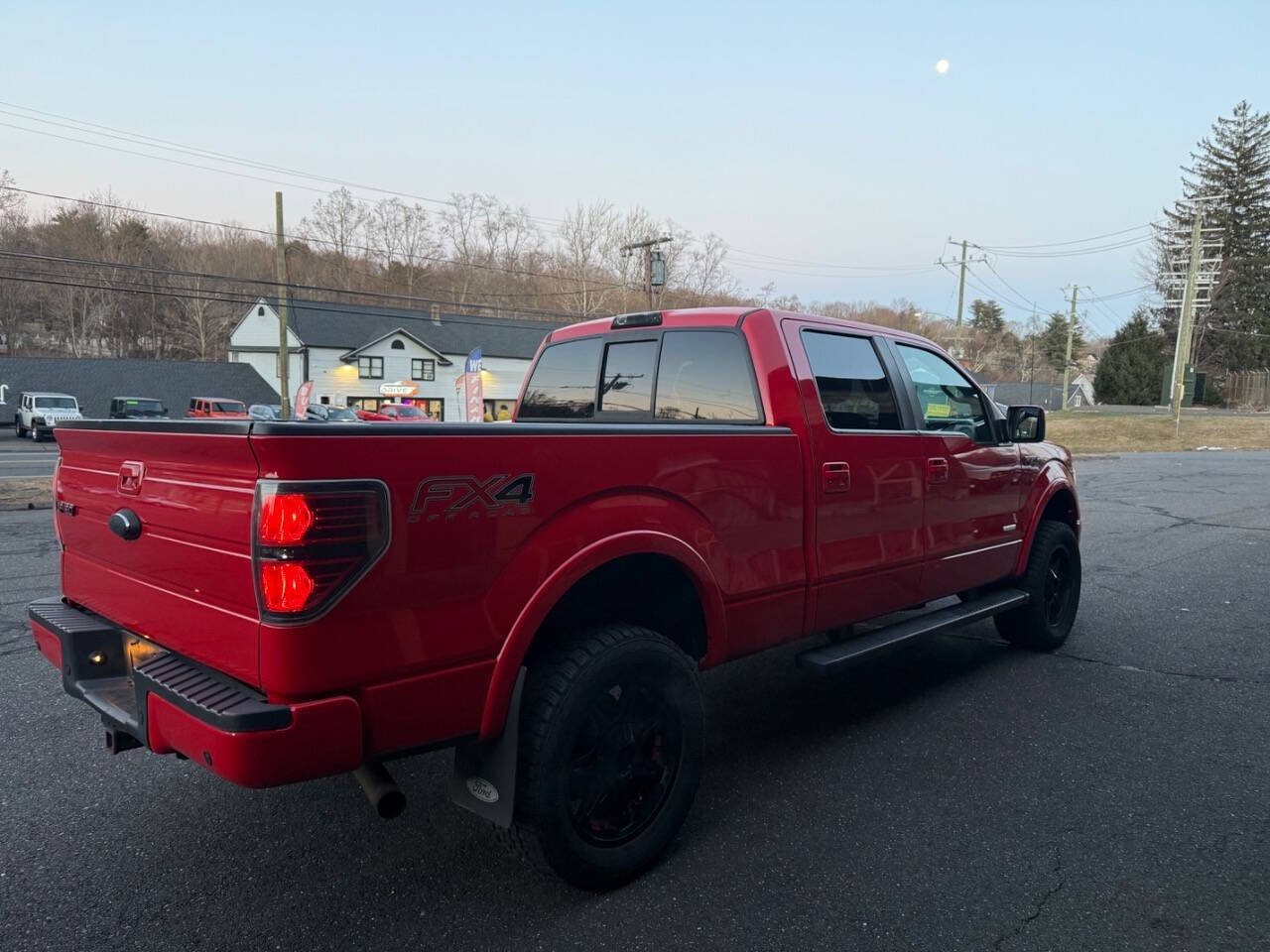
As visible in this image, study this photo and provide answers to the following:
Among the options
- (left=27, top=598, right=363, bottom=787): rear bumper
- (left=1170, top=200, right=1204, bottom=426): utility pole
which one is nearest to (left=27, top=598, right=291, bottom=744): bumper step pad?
(left=27, top=598, right=363, bottom=787): rear bumper

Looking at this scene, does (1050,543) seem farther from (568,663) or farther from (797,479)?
(568,663)

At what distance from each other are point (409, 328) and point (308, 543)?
1951 inches

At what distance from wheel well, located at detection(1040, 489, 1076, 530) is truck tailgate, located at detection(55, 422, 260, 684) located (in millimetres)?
4865

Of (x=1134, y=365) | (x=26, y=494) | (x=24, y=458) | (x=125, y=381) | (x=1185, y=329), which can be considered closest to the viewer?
(x=26, y=494)

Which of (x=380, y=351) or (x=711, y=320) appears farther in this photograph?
(x=380, y=351)

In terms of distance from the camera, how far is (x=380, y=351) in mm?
46906

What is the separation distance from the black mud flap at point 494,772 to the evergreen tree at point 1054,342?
105m

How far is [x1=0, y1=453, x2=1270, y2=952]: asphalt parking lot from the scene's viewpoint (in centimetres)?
250

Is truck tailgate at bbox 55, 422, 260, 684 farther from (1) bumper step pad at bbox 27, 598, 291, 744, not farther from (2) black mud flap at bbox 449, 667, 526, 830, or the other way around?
(2) black mud flap at bbox 449, 667, 526, 830

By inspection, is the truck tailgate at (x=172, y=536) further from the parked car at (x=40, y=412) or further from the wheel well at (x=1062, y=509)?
the parked car at (x=40, y=412)

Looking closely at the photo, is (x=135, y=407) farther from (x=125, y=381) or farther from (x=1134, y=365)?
(x=1134, y=365)

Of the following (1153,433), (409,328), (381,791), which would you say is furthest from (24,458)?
(1153,433)

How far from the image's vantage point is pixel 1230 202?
6556 cm

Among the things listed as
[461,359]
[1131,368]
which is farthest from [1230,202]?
[461,359]
